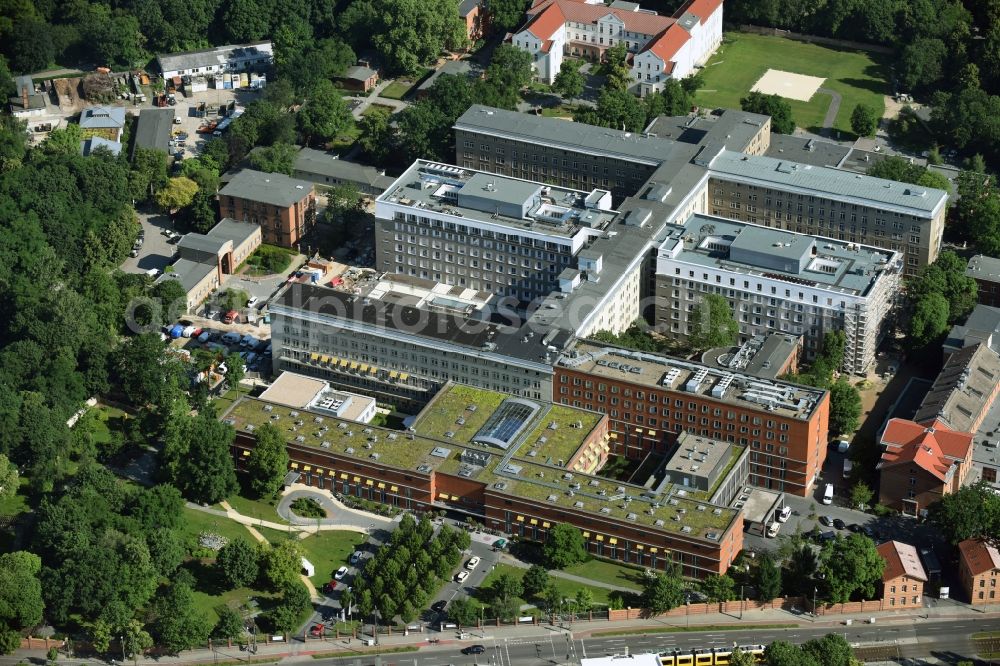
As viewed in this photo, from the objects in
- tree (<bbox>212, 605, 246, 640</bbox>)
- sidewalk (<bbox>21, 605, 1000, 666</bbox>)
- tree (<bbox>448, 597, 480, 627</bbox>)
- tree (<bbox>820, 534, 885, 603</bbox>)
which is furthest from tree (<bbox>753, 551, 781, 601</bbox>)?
tree (<bbox>212, 605, 246, 640</bbox>)

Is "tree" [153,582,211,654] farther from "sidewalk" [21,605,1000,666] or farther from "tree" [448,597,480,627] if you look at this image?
"tree" [448,597,480,627]

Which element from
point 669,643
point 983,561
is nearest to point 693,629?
point 669,643

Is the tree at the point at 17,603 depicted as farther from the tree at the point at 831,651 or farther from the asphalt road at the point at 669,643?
the tree at the point at 831,651

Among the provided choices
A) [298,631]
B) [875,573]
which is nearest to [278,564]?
[298,631]

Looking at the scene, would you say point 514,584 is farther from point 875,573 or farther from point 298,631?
point 875,573

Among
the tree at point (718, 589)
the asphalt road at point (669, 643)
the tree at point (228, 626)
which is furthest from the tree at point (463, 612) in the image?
the tree at point (718, 589)
